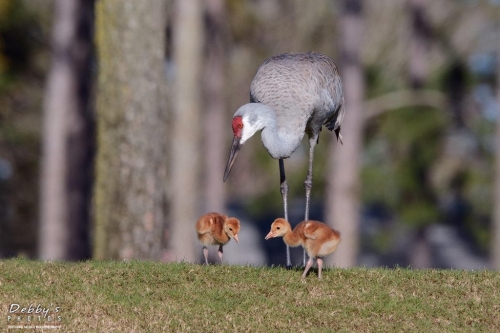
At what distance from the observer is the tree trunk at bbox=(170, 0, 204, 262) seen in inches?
784

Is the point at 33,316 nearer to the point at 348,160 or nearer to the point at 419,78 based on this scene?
the point at 348,160

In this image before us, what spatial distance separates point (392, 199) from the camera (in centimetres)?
2367

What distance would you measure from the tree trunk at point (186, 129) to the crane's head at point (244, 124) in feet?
29.9

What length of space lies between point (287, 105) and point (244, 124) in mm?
722

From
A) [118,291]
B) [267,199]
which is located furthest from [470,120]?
[118,291]

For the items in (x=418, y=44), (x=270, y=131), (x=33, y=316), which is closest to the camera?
(x=33, y=316)

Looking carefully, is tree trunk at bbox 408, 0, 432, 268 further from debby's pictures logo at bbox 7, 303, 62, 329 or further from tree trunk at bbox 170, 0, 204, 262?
debby's pictures logo at bbox 7, 303, 62, 329

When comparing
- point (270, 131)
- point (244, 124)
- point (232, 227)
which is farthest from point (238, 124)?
point (232, 227)

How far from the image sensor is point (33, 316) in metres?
8.48

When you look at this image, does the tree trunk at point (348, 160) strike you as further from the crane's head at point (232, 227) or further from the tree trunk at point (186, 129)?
the crane's head at point (232, 227)

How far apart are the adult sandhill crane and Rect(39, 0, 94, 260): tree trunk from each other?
34.1 feet

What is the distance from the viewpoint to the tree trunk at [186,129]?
19.9 meters

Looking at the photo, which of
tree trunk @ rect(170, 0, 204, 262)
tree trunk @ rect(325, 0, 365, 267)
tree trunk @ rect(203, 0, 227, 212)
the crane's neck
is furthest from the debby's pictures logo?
tree trunk @ rect(203, 0, 227, 212)

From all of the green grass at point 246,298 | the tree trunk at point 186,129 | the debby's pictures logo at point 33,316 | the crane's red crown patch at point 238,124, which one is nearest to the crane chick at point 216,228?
the green grass at point 246,298
